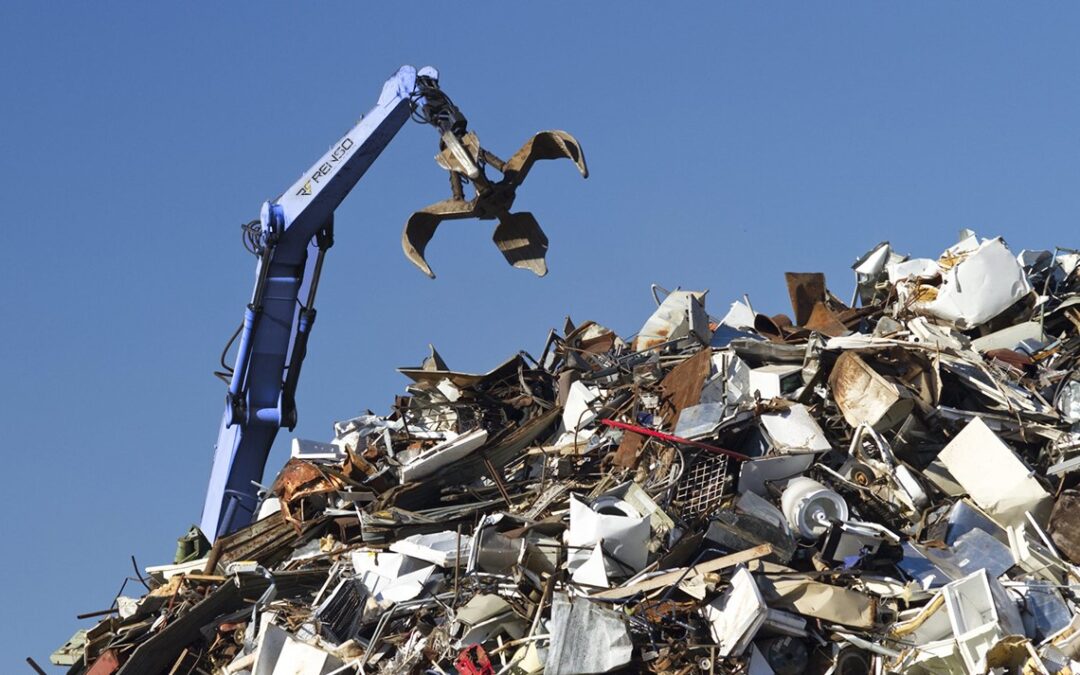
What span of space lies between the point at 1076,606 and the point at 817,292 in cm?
542

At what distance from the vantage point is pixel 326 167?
512 inches

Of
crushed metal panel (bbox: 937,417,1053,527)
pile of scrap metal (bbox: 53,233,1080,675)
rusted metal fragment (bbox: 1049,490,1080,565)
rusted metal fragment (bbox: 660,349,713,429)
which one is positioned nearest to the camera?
pile of scrap metal (bbox: 53,233,1080,675)

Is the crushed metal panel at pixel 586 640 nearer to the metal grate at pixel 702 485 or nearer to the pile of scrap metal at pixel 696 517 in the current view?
the pile of scrap metal at pixel 696 517

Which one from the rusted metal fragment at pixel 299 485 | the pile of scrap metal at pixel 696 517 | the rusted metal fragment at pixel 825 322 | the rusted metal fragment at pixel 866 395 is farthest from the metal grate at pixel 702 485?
the rusted metal fragment at pixel 299 485

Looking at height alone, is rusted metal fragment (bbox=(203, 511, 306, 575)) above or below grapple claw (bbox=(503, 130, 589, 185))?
below

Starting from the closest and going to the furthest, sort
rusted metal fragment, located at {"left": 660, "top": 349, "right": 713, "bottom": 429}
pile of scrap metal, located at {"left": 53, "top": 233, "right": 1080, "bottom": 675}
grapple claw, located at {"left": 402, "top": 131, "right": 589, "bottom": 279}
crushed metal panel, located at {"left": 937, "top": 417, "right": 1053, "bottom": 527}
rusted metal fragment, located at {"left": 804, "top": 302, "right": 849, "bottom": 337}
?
1. pile of scrap metal, located at {"left": 53, "top": 233, "right": 1080, "bottom": 675}
2. crushed metal panel, located at {"left": 937, "top": 417, "right": 1053, "bottom": 527}
3. grapple claw, located at {"left": 402, "top": 131, "right": 589, "bottom": 279}
4. rusted metal fragment, located at {"left": 660, "top": 349, "right": 713, "bottom": 429}
5. rusted metal fragment, located at {"left": 804, "top": 302, "right": 849, "bottom": 337}

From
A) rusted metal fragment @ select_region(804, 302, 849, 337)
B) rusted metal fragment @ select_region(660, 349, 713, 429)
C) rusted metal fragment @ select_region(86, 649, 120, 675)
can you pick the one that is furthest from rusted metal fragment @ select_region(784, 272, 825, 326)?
rusted metal fragment @ select_region(86, 649, 120, 675)

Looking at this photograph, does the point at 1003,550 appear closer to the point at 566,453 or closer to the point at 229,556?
the point at 566,453

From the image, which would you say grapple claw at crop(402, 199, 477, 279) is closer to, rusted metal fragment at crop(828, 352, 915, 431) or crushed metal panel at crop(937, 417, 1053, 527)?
→ rusted metal fragment at crop(828, 352, 915, 431)

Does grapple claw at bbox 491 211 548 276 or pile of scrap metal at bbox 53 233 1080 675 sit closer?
pile of scrap metal at bbox 53 233 1080 675

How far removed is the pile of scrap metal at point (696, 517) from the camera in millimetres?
9570

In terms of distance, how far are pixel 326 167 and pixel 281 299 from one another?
1.29 meters

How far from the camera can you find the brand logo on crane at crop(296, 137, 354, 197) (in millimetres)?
12984

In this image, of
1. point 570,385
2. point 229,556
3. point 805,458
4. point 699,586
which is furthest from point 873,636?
point 229,556
